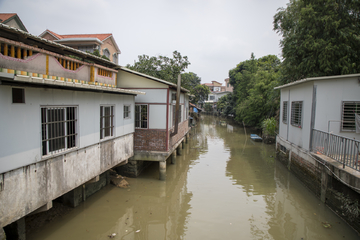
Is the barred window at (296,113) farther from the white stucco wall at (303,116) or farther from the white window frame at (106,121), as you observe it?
the white window frame at (106,121)

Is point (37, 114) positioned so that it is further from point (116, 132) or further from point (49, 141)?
point (116, 132)

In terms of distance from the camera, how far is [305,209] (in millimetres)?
8797

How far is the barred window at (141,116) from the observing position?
11.6m

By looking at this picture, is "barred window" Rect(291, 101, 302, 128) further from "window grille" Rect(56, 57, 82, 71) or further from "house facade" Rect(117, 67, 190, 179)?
"window grille" Rect(56, 57, 82, 71)

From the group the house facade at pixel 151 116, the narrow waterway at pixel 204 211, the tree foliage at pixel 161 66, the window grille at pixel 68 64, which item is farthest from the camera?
the tree foliage at pixel 161 66

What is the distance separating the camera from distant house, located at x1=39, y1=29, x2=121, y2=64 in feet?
76.6

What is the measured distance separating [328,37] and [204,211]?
12.3 meters

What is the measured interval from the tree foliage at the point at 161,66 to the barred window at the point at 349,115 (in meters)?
15.5

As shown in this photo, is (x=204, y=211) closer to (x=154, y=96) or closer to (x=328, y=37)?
(x=154, y=96)

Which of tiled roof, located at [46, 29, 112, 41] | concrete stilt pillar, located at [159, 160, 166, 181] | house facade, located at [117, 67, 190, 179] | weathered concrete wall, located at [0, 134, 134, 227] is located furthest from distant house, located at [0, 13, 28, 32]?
concrete stilt pillar, located at [159, 160, 166, 181]

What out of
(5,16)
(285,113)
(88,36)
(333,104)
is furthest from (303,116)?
(88,36)

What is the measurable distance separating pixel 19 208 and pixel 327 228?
8.82 m

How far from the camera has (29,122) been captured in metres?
5.40

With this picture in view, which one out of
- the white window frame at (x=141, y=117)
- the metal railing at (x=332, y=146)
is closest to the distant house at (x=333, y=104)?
the metal railing at (x=332, y=146)
